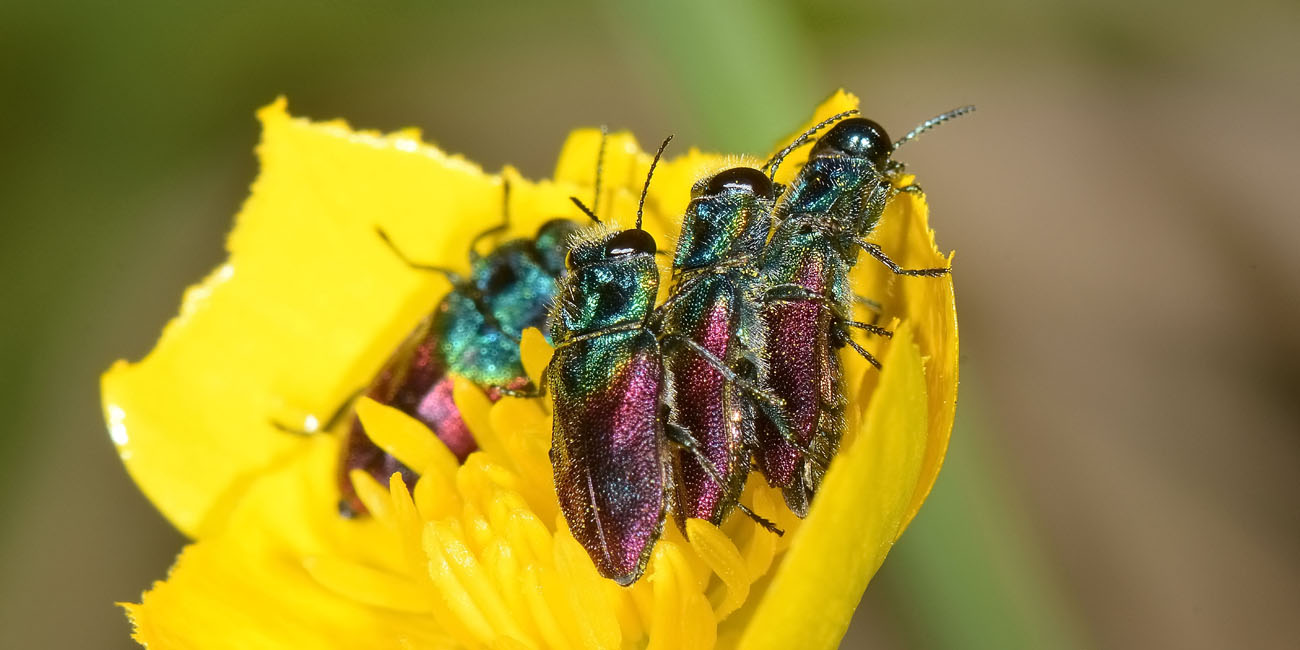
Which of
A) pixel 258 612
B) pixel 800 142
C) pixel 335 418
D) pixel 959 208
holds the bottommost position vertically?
pixel 258 612

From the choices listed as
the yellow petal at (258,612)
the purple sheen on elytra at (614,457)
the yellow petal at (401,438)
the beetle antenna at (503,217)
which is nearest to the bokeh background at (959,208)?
the beetle antenna at (503,217)

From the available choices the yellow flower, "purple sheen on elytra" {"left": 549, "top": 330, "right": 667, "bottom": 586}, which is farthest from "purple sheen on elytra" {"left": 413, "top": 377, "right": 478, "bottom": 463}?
"purple sheen on elytra" {"left": 549, "top": 330, "right": 667, "bottom": 586}

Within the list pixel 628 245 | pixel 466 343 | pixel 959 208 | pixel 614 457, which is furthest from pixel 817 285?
pixel 959 208

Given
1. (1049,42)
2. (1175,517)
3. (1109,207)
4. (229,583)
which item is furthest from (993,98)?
(229,583)

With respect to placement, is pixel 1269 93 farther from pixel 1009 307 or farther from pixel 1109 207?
pixel 1009 307

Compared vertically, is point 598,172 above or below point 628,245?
above

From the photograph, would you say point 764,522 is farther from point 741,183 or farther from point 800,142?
point 800,142

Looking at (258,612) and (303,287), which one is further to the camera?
(303,287)
